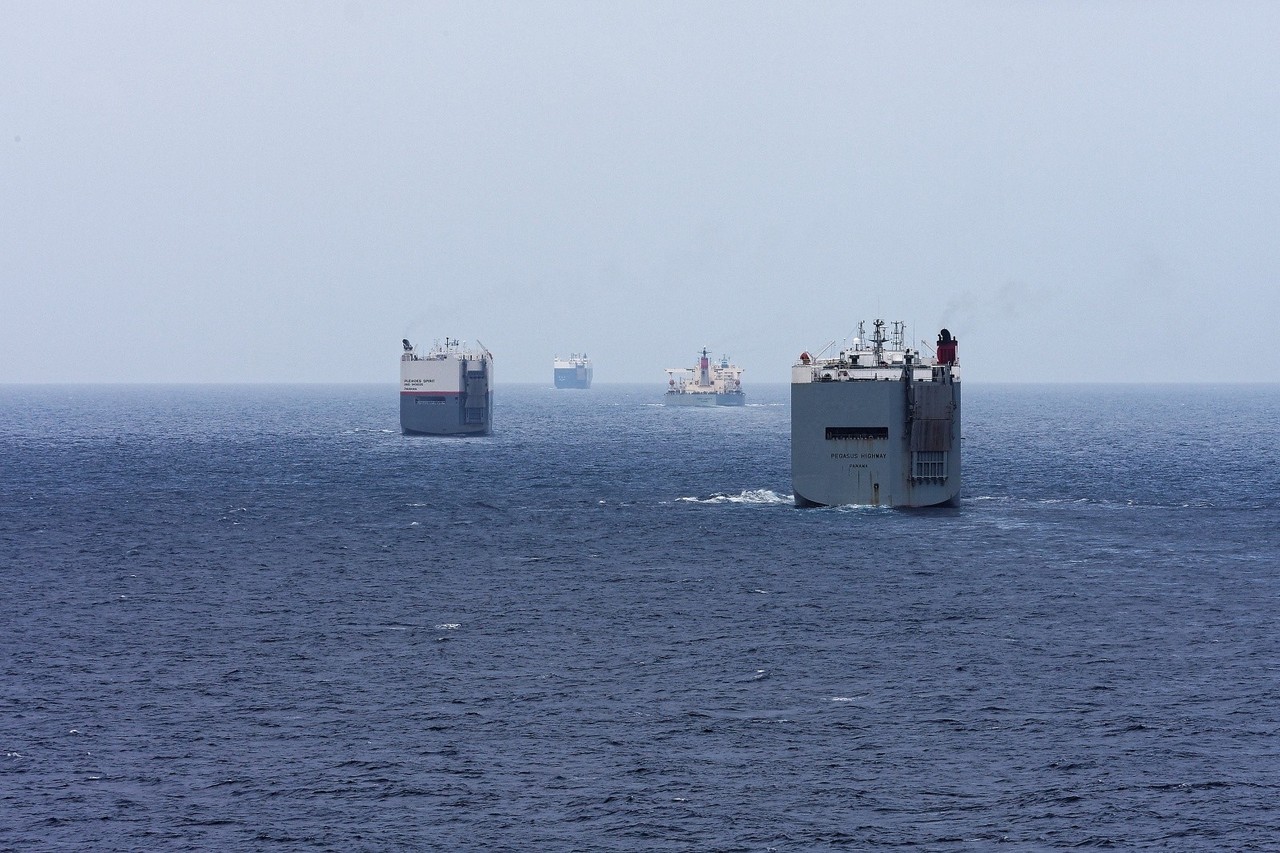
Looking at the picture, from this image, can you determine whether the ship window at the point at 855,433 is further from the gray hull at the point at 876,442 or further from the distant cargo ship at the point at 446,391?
the distant cargo ship at the point at 446,391

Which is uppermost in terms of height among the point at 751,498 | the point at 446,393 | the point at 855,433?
the point at 446,393

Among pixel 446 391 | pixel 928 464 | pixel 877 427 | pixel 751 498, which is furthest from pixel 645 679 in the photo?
pixel 446 391

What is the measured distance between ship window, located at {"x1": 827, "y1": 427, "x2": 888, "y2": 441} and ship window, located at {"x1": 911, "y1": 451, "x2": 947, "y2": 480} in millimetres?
3082

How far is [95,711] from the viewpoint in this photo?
148ft

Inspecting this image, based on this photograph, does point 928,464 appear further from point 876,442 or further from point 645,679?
point 645,679

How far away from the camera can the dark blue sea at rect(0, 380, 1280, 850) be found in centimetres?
3597

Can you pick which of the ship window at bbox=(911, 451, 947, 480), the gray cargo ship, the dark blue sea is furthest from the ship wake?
the ship window at bbox=(911, 451, 947, 480)

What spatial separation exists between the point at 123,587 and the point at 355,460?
83298mm

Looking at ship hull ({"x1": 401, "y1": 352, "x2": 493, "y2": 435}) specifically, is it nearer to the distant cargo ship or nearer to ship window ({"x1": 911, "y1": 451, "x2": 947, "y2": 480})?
the distant cargo ship

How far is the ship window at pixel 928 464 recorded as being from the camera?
8662 centimetres

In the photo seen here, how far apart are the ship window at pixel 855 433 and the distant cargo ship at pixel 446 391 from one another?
93.9 meters

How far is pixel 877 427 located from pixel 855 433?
1547 millimetres

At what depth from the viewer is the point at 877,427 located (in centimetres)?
8481

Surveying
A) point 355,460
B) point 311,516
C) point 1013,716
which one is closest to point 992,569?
point 1013,716
